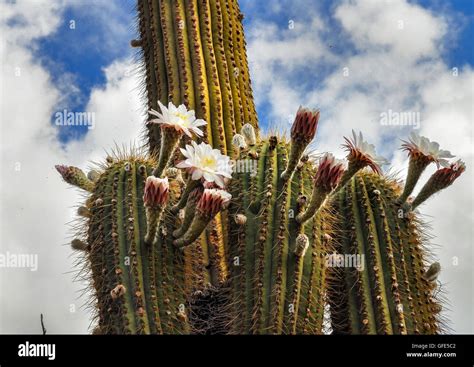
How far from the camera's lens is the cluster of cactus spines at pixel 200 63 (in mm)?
5359

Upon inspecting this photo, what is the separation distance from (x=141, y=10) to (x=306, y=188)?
2848 mm

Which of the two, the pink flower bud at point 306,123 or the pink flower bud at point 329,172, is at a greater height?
the pink flower bud at point 306,123

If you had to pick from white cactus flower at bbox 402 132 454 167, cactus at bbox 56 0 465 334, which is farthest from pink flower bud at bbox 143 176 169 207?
white cactus flower at bbox 402 132 454 167

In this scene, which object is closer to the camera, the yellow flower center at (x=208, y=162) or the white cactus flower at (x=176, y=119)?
the yellow flower center at (x=208, y=162)

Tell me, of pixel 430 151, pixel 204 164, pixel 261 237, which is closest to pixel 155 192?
pixel 204 164

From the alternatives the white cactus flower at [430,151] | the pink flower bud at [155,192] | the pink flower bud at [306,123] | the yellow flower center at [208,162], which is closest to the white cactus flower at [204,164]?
the yellow flower center at [208,162]

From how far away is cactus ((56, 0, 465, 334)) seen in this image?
12.0 ft

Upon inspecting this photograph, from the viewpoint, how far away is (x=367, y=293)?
3.90 m

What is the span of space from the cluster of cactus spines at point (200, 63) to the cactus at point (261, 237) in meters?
1.05

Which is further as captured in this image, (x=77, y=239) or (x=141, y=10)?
(x=141, y=10)

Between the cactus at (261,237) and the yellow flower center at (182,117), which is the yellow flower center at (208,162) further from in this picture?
the yellow flower center at (182,117)

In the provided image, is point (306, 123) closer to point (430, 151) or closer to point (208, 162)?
point (208, 162)
